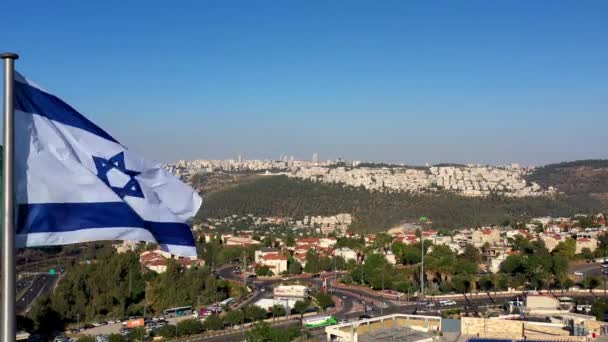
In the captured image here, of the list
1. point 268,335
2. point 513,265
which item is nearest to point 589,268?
point 513,265

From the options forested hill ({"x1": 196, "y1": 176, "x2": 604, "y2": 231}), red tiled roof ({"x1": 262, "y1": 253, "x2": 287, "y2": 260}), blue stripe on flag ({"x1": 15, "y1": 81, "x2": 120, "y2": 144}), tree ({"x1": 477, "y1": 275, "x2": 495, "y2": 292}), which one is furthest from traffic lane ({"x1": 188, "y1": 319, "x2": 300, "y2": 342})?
forested hill ({"x1": 196, "y1": 176, "x2": 604, "y2": 231})

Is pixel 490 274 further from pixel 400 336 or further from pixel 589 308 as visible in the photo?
pixel 400 336

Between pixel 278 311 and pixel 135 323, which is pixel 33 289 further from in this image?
pixel 278 311

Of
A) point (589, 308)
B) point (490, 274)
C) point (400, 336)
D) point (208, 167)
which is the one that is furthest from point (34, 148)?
point (208, 167)

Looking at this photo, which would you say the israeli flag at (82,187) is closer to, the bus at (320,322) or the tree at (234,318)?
the bus at (320,322)

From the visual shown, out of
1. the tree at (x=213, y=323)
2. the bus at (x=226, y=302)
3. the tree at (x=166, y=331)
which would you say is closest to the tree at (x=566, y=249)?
the bus at (x=226, y=302)

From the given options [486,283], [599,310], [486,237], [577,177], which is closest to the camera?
[599,310]
